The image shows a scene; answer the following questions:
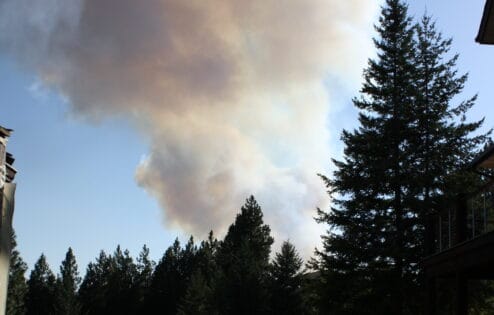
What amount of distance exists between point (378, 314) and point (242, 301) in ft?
62.5

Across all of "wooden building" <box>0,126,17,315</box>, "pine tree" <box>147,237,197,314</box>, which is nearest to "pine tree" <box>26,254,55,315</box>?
"pine tree" <box>147,237,197,314</box>

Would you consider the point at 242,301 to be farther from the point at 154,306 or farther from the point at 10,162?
the point at 154,306

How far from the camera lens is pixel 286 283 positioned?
46344 mm

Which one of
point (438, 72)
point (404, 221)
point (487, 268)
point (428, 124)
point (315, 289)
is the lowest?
point (487, 268)

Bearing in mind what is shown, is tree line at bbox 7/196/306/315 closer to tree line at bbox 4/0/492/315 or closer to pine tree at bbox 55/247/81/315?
pine tree at bbox 55/247/81/315

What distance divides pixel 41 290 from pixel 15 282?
1612cm

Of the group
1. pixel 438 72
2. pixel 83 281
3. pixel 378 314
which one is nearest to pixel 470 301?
pixel 378 314

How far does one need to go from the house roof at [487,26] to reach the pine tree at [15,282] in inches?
2286

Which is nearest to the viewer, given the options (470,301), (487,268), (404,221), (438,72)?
(487,268)

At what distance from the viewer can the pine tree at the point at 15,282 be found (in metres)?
65.4

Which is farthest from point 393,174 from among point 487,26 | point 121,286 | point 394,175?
point 121,286

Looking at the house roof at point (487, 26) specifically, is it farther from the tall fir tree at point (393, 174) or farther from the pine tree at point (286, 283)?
the pine tree at point (286, 283)

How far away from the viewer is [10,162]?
21.7 metres

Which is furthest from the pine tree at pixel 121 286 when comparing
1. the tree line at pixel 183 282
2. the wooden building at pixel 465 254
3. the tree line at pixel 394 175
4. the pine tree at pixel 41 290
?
the wooden building at pixel 465 254
